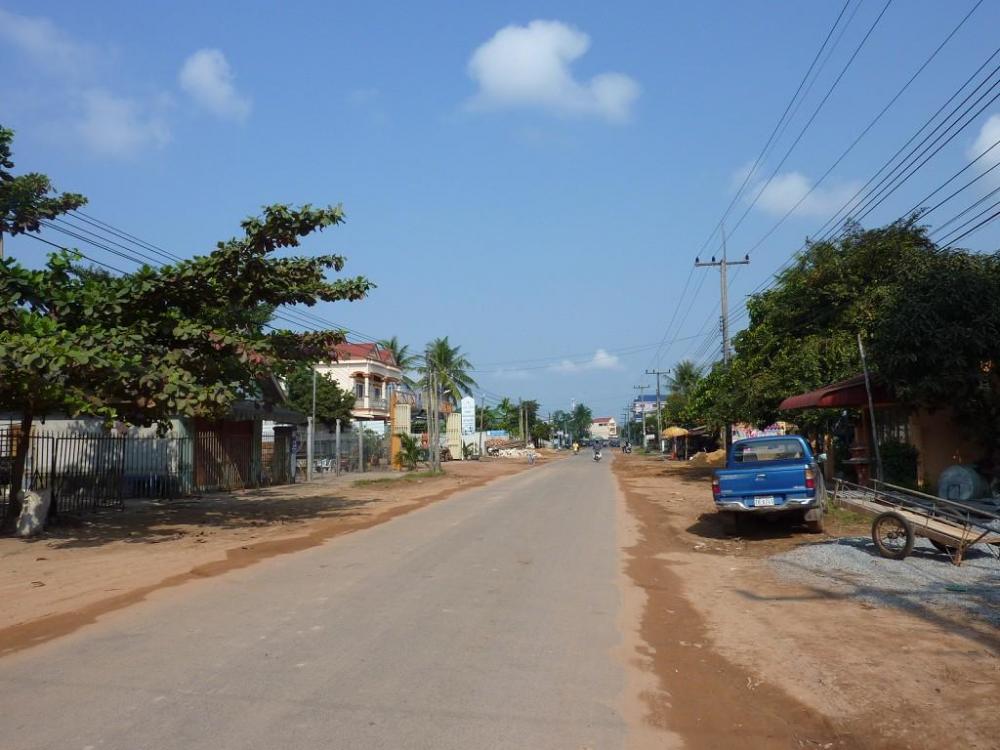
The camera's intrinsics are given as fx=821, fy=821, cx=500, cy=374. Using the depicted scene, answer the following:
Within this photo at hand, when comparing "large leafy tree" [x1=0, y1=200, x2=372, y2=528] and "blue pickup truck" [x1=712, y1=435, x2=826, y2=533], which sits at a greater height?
"large leafy tree" [x1=0, y1=200, x2=372, y2=528]

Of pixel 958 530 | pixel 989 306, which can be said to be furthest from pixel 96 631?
pixel 989 306

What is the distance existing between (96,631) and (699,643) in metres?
5.67

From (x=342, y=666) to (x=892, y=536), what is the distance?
8.47 m

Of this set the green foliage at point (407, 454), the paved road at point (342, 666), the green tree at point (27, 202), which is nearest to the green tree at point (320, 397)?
the green foliage at point (407, 454)

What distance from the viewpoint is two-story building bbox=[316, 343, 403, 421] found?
64.6 metres

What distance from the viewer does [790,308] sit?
97.8 feet

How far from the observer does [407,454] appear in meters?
47.1

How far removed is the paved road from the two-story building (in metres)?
52.9

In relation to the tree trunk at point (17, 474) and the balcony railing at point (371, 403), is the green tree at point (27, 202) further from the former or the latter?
the balcony railing at point (371, 403)

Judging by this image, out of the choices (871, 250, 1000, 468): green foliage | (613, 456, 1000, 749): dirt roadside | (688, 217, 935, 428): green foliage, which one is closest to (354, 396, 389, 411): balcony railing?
(688, 217, 935, 428): green foliage

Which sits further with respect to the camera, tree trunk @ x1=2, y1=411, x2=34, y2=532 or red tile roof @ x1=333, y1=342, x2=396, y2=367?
red tile roof @ x1=333, y1=342, x2=396, y2=367

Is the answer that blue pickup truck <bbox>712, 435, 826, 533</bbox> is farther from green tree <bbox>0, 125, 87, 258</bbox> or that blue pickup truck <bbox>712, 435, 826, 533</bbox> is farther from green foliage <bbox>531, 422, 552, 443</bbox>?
green foliage <bbox>531, 422, 552, 443</bbox>

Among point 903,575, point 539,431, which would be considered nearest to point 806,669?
point 903,575

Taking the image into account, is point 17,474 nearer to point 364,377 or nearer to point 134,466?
point 134,466
